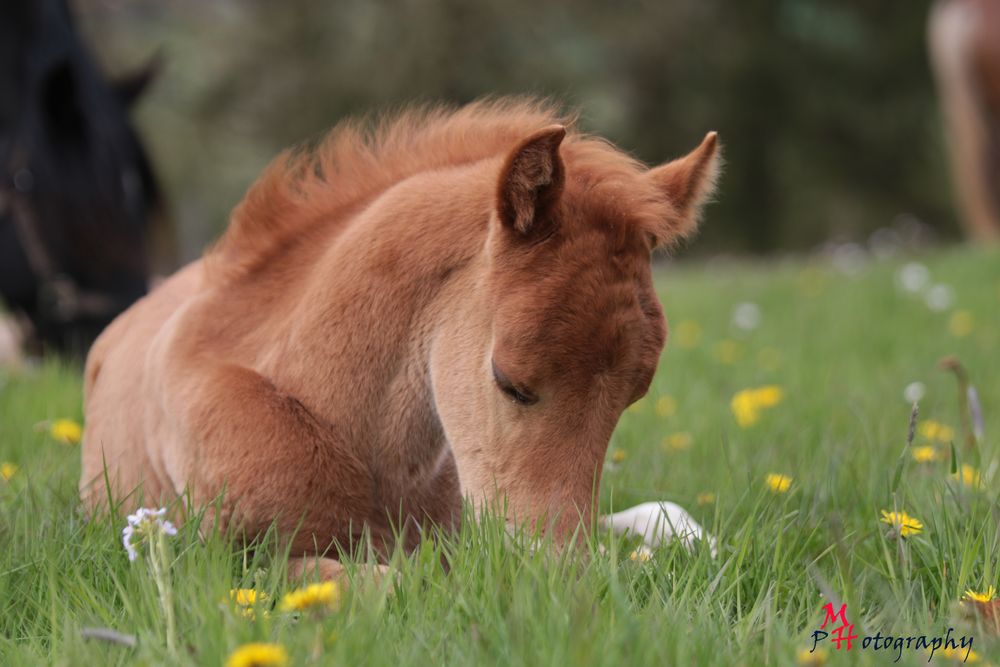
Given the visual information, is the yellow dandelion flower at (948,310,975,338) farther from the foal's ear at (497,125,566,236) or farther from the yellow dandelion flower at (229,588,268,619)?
the yellow dandelion flower at (229,588,268,619)

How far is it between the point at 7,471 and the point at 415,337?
1.68m

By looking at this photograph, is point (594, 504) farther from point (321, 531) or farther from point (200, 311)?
point (200, 311)

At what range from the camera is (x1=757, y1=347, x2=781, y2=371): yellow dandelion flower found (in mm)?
6591

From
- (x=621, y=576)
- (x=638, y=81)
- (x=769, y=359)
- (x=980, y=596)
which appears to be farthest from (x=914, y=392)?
(x=638, y=81)

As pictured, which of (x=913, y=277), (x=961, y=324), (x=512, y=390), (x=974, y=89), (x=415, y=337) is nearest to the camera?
(x=512, y=390)

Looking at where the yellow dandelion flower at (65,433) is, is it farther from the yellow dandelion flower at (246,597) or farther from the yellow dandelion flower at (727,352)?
the yellow dandelion flower at (727,352)

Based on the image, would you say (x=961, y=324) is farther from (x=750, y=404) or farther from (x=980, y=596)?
(x=980, y=596)

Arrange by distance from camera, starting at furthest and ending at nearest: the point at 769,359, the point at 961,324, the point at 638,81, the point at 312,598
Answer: the point at 638,81 < the point at 961,324 < the point at 769,359 < the point at 312,598

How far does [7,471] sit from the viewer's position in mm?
3619

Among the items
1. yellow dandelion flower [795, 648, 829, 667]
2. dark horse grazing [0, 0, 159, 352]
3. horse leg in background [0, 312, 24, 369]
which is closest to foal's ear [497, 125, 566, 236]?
yellow dandelion flower [795, 648, 829, 667]

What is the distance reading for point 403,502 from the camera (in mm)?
2906

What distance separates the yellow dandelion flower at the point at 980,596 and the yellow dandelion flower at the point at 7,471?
272 centimetres

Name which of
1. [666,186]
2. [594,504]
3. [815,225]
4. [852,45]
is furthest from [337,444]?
[815,225]

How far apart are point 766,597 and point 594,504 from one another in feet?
1.40
